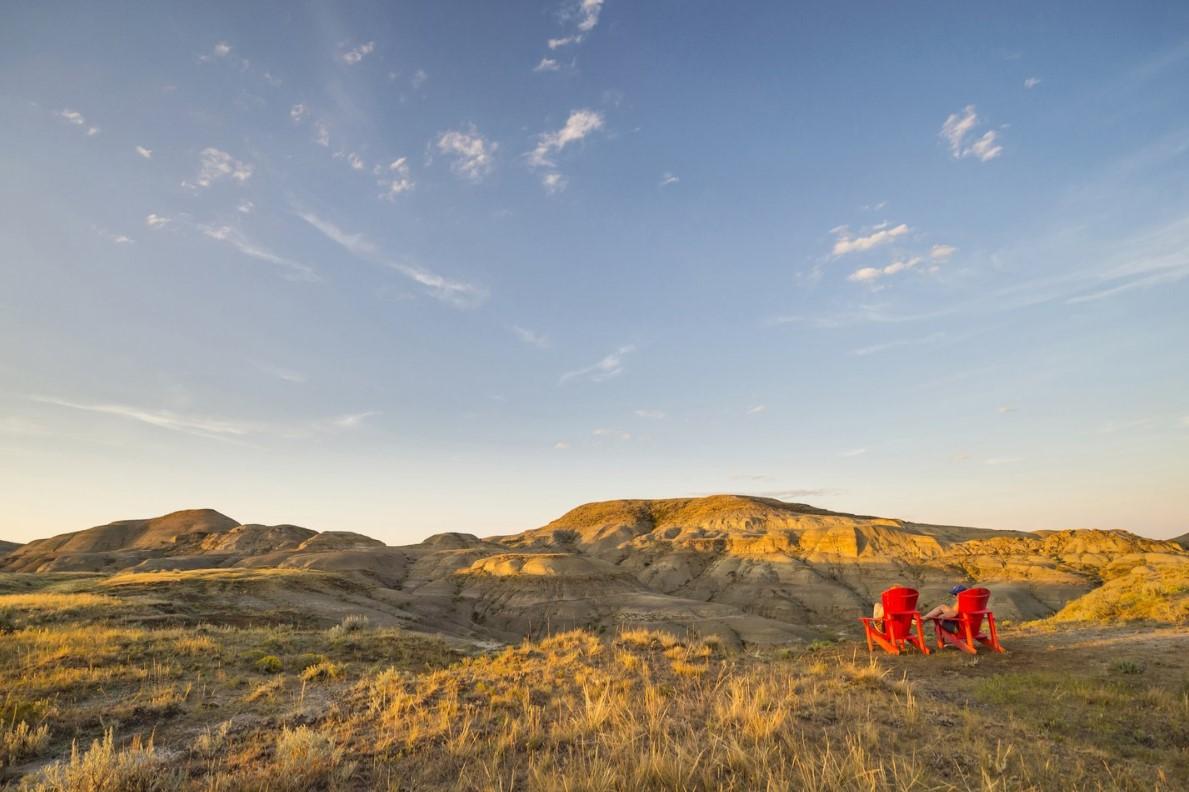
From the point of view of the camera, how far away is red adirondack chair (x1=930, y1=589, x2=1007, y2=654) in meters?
12.9

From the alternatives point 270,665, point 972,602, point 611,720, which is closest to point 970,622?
point 972,602

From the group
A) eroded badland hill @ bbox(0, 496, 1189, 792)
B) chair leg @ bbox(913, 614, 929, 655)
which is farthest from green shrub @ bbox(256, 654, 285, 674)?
chair leg @ bbox(913, 614, 929, 655)

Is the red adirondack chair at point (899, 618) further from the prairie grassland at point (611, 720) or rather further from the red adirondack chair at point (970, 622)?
the prairie grassland at point (611, 720)

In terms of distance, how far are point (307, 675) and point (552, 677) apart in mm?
5900

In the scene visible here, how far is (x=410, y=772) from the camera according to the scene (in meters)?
5.39

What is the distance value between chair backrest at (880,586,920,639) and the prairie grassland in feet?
3.51

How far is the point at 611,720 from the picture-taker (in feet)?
21.5

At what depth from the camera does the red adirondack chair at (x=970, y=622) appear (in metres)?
12.9

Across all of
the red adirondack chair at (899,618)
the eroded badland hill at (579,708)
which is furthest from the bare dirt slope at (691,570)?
the red adirondack chair at (899,618)

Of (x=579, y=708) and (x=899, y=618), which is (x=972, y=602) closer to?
(x=899, y=618)

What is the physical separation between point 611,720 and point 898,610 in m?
10.2

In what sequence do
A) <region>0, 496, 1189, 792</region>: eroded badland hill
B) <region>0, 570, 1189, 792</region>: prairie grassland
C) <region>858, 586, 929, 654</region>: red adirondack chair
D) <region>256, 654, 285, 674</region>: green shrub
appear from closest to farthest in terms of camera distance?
1. <region>0, 570, 1189, 792</region>: prairie grassland
2. <region>0, 496, 1189, 792</region>: eroded badland hill
3. <region>256, 654, 285, 674</region>: green shrub
4. <region>858, 586, 929, 654</region>: red adirondack chair

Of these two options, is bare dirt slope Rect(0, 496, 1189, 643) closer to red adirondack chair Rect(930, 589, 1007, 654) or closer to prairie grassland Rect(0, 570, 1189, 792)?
red adirondack chair Rect(930, 589, 1007, 654)

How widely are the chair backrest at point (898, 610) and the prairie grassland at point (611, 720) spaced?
107cm
